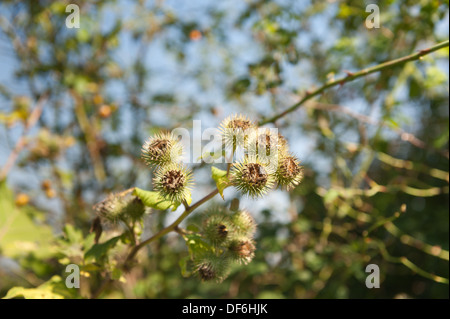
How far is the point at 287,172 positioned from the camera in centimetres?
143

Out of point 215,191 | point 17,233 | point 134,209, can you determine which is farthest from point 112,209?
point 17,233

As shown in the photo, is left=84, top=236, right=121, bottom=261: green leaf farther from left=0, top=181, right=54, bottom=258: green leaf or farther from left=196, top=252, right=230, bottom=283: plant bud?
left=0, top=181, right=54, bottom=258: green leaf

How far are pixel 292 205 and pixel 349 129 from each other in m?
1.18

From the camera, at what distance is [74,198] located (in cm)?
435

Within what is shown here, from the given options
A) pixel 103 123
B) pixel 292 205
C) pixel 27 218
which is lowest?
pixel 27 218

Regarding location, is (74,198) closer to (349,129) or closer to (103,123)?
(103,123)

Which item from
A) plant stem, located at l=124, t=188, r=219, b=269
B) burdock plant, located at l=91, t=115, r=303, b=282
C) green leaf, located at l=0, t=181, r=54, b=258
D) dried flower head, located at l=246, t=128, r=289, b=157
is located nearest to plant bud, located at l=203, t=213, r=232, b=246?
burdock plant, located at l=91, t=115, r=303, b=282

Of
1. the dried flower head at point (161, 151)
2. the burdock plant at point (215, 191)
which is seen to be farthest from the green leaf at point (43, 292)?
the dried flower head at point (161, 151)

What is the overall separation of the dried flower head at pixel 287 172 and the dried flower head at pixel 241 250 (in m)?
0.38

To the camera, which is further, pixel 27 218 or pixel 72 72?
pixel 72 72

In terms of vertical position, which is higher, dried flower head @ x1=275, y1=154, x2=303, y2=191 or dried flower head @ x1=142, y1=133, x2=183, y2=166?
dried flower head @ x1=142, y1=133, x2=183, y2=166

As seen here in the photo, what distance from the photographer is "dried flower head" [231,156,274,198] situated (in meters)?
1.42
